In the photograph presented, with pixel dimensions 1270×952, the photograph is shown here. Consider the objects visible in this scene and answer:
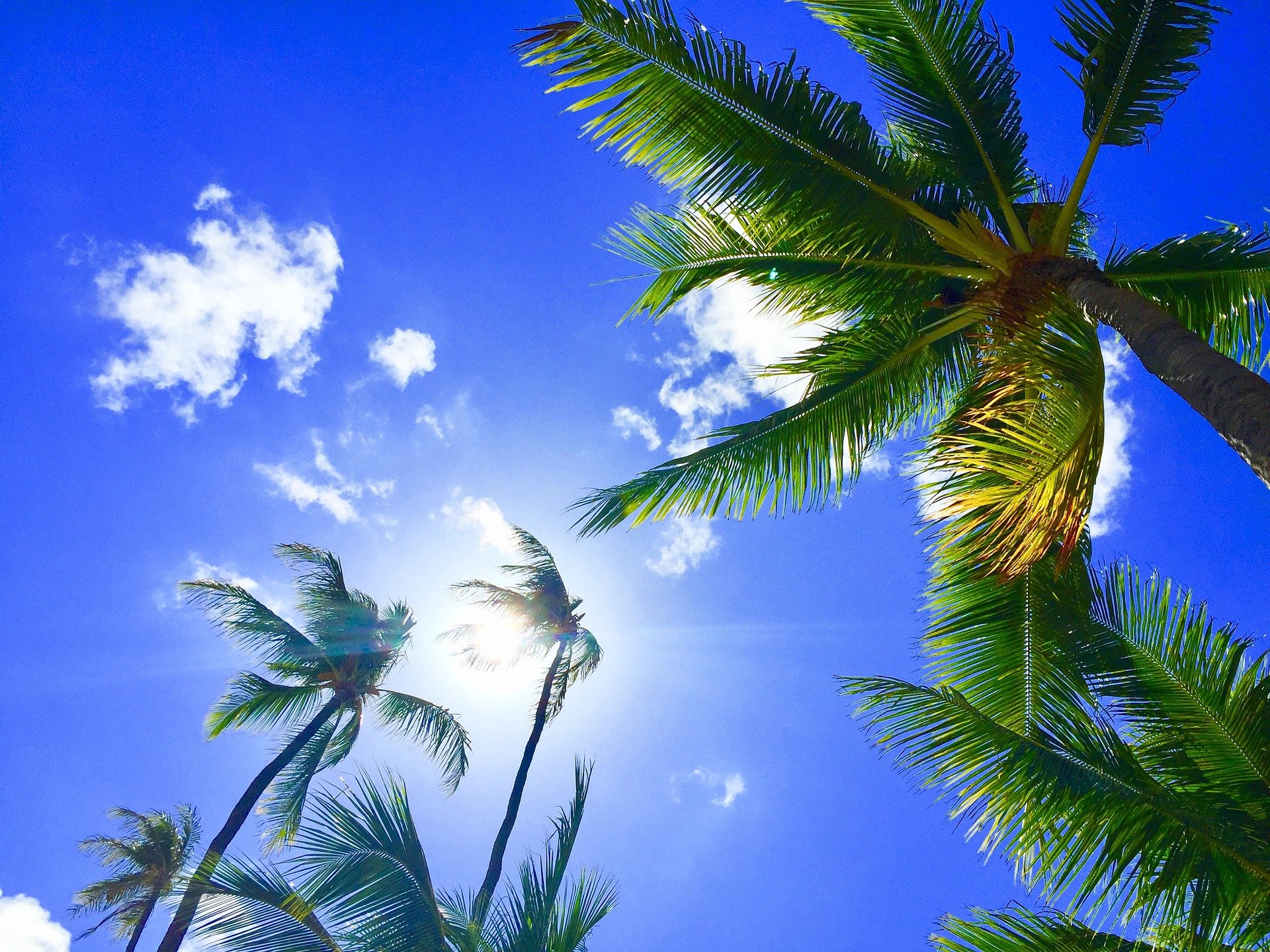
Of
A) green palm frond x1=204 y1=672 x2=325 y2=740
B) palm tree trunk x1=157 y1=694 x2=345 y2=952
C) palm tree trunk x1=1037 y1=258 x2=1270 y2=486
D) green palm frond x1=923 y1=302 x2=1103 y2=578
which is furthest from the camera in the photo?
green palm frond x1=204 y1=672 x2=325 y2=740

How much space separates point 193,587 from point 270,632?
65.3 inches

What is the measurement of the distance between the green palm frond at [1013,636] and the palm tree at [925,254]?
1.00 ft

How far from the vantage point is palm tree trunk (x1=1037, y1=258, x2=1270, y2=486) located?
Answer: 3295 mm

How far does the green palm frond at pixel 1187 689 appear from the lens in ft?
16.2

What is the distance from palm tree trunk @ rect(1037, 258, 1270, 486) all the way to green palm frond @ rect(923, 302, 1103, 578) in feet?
0.67

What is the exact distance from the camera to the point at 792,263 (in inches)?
247

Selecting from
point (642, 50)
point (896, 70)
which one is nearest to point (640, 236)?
point (642, 50)

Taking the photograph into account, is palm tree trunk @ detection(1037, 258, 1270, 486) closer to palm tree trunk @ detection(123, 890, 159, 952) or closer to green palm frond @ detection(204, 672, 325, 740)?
green palm frond @ detection(204, 672, 325, 740)

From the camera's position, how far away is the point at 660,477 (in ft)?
19.8

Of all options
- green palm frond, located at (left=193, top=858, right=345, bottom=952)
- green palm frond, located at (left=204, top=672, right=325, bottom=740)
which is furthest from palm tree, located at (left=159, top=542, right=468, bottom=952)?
green palm frond, located at (left=193, top=858, right=345, bottom=952)

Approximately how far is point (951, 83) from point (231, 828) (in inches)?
508

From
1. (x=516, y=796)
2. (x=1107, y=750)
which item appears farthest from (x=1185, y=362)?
(x=516, y=796)

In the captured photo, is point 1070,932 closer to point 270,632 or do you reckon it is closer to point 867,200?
point 867,200

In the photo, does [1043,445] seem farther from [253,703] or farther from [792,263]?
[253,703]
